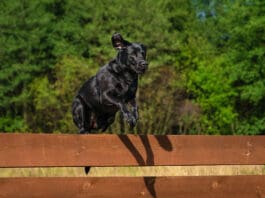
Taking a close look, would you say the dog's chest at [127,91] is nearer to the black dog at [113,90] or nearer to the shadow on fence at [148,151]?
the black dog at [113,90]

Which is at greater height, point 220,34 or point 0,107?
point 220,34

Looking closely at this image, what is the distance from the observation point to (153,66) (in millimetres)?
34625

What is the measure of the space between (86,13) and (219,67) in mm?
9863

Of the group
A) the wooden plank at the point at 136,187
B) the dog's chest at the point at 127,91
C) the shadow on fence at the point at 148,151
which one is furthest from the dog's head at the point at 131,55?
the wooden plank at the point at 136,187

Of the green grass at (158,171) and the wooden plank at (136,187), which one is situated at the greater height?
the wooden plank at (136,187)

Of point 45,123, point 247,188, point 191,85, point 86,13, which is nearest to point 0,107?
point 45,123

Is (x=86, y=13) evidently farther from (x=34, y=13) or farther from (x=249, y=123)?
(x=249, y=123)

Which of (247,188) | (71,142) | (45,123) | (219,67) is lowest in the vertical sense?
(45,123)

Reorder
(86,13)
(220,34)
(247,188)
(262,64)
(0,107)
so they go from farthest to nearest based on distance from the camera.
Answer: (220,34) → (86,13) → (0,107) → (262,64) → (247,188)

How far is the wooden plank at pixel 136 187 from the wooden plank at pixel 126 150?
0.15 meters

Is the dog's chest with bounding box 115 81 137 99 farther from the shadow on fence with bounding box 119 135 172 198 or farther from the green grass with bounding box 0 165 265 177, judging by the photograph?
the green grass with bounding box 0 165 265 177

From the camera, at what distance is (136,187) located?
5.01 m

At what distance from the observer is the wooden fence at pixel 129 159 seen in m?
4.67

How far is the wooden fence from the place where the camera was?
4.67m
